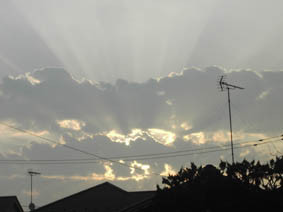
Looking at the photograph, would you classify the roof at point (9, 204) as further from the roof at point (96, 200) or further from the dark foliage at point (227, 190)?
the dark foliage at point (227, 190)

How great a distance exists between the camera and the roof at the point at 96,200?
48281 mm

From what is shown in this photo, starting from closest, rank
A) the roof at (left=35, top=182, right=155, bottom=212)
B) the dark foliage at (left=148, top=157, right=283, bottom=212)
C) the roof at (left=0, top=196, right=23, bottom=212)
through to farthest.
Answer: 1. the dark foliage at (left=148, top=157, right=283, bottom=212)
2. the roof at (left=35, top=182, right=155, bottom=212)
3. the roof at (left=0, top=196, right=23, bottom=212)

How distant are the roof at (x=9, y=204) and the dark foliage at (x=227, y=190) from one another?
40136 millimetres

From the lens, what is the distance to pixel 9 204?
58562 millimetres

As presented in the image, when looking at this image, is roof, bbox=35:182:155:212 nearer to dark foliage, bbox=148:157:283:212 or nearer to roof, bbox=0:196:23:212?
roof, bbox=0:196:23:212

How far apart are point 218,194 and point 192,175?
232 centimetres

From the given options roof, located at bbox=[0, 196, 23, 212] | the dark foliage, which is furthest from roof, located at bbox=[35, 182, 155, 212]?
the dark foliage

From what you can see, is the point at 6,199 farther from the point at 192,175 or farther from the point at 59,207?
the point at 192,175

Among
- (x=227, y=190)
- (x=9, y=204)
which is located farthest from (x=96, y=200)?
(x=227, y=190)

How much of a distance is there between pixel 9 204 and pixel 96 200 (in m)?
16.7

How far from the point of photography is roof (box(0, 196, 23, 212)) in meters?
57.6

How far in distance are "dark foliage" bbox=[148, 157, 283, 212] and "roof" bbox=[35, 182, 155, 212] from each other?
76.9 ft

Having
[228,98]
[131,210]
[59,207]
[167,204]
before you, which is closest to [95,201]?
[59,207]

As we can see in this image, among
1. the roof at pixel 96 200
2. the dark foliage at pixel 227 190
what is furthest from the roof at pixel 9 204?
the dark foliage at pixel 227 190
